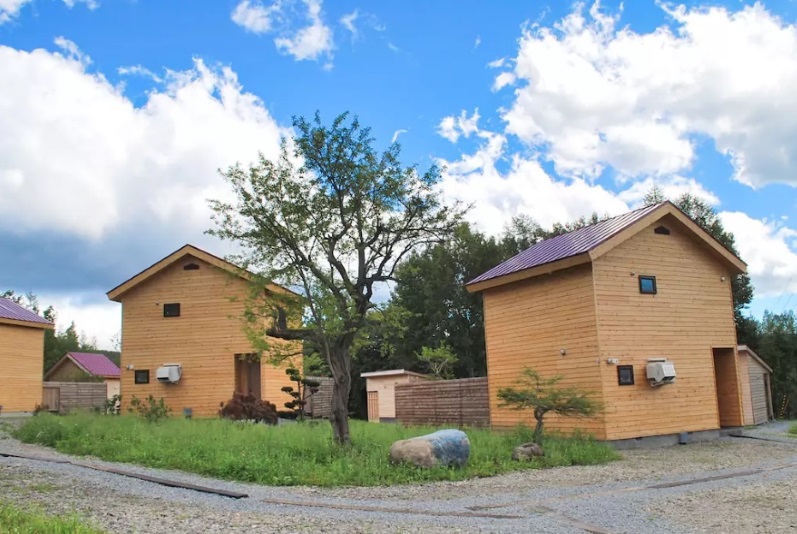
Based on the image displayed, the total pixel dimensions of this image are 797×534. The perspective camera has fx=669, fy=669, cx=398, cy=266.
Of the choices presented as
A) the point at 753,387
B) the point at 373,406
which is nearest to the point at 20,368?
the point at 373,406

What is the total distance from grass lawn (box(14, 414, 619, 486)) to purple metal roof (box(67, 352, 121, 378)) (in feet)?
90.0

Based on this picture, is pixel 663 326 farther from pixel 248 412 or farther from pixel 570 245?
pixel 248 412

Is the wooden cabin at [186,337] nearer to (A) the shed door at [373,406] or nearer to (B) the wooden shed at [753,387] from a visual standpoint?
(A) the shed door at [373,406]

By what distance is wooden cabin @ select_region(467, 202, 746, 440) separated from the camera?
15.3 m

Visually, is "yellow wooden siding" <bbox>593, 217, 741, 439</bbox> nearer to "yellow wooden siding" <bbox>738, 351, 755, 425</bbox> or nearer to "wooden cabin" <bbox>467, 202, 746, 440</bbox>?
"wooden cabin" <bbox>467, 202, 746, 440</bbox>

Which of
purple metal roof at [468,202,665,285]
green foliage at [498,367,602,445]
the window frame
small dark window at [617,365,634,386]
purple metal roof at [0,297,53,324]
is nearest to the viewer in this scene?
green foliage at [498,367,602,445]

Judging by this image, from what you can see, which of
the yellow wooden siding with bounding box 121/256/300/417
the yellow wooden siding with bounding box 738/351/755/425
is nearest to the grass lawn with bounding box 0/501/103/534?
the yellow wooden siding with bounding box 121/256/300/417

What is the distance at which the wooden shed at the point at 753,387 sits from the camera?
76.9 ft

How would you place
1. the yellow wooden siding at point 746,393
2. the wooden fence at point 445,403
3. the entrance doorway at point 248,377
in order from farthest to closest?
the yellow wooden siding at point 746,393 → the entrance doorway at point 248,377 → the wooden fence at point 445,403

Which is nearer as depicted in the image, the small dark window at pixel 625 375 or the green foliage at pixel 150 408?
the small dark window at pixel 625 375

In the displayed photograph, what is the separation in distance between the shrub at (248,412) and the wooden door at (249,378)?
9.73ft

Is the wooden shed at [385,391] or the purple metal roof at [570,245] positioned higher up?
the purple metal roof at [570,245]

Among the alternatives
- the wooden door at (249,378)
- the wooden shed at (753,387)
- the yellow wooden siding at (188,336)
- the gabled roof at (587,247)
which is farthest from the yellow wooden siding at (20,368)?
the wooden shed at (753,387)

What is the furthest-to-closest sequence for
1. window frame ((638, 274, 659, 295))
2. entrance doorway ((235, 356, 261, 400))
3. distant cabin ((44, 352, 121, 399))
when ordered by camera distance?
distant cabin ((44, 352, 121, 399))
entrance doorway ((235, 356, 261, 400))
window frame ((638, 274, 659, 295))
